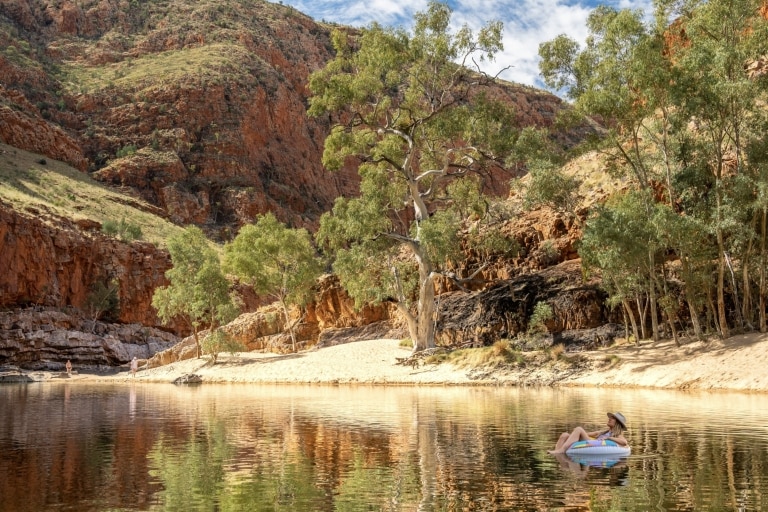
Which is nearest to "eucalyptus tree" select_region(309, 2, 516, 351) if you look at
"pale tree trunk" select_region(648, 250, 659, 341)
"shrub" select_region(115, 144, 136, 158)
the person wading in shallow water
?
"pale tree trunk" select_region(648, 250, 659, 341)

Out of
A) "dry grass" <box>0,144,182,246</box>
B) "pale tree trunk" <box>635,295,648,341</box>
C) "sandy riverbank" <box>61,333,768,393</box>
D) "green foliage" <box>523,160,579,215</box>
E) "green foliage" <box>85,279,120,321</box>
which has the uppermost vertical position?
"dry grass" <box>0,144,182,246</box>

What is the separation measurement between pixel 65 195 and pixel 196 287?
3745 cm

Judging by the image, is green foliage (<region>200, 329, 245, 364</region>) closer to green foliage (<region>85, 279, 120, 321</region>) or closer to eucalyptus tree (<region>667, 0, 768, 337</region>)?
green foliage (<region>85, 279, 120, 321</region>)

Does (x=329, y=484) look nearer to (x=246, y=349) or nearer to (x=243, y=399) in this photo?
(x=243, y=399)

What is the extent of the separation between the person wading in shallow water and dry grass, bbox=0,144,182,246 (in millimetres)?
68872

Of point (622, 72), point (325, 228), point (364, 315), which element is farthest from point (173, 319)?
point (622, 72)

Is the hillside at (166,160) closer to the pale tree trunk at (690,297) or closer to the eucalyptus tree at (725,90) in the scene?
the pale tree trunk at (690,297)

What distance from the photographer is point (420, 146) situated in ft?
144

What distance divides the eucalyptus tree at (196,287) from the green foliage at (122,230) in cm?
2387

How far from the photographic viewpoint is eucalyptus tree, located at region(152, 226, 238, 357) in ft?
175

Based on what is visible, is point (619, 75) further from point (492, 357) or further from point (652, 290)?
point (492, 357)

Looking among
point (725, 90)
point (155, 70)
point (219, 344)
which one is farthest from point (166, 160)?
point (725, 90)

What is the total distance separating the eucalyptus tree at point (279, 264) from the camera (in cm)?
5200

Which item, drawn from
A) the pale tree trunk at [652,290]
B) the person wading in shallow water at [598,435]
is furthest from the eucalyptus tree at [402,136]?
the person wading in shallow water at [598,435]
